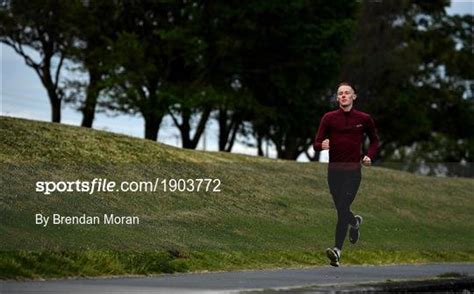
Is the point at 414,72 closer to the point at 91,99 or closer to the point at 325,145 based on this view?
the point at 91,99

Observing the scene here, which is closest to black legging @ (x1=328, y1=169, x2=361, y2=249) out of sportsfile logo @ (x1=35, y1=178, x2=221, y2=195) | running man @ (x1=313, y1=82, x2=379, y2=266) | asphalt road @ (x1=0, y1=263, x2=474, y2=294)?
running man @ (x1=313, y1=82, x2=379, y2=266)

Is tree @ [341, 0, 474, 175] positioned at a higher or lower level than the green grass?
higher

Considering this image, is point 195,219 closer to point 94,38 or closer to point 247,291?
point 247,291

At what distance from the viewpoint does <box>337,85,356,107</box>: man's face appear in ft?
32.0

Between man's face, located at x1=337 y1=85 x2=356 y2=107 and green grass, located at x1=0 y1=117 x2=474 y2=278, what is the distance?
1853 millimetres

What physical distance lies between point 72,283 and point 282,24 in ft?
119

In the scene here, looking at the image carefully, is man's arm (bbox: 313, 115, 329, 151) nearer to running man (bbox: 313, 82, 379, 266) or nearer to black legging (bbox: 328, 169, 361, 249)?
running man (bbox: 313, 82, 379, 266)

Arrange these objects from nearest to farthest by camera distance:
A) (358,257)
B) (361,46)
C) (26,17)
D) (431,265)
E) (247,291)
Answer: (247,291)
(358,257)
(431,265)
(26,17)
(361,46)

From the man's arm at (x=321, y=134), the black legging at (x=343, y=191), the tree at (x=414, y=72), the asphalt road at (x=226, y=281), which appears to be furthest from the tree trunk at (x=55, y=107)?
the man's arm at (x=321, y=134)

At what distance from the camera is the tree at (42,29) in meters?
44.4

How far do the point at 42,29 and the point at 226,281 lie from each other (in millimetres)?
34956

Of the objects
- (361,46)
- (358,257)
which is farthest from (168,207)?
(361,46)

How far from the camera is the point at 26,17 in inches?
1756

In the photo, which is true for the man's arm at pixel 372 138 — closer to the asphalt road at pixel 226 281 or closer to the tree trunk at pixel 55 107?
the asphalt road at pixel 226 281
